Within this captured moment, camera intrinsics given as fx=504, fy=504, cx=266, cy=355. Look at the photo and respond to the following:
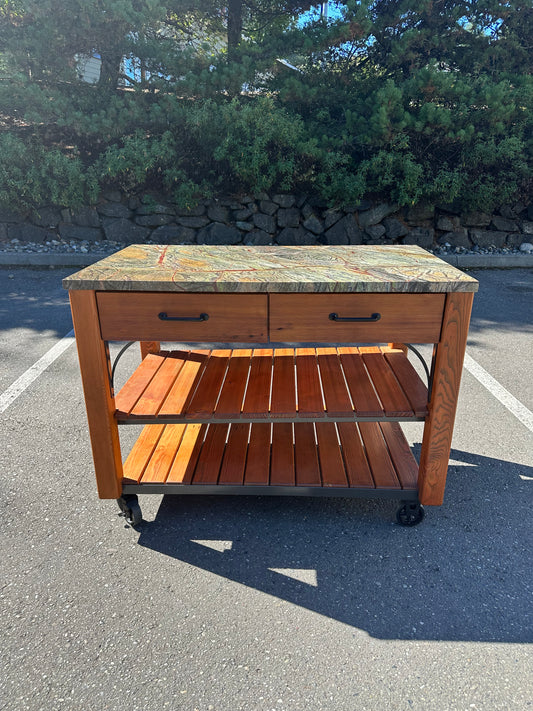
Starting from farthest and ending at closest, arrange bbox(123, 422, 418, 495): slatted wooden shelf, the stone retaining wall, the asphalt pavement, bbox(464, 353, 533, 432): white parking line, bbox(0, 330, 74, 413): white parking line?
1. the stone retaining wall
2. bbox(0, 330, 74, 413): white parking line
3. bbox(464, 353, 533, 432): white parking line
4. bbox(123, 422, 418, 495): slatted wooden shelf
5. the asphalt pavement

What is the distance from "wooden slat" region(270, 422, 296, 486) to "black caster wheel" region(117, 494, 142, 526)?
64 centimetres

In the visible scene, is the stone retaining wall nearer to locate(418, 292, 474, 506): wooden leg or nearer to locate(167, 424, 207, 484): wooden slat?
locate(167, 424, 207, 484): wooden slat

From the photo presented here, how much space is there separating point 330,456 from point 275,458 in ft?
0.89

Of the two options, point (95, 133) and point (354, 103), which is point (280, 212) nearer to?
point (354, 103)

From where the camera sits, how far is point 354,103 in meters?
8.20

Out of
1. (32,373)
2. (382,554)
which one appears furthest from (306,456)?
(32,373)

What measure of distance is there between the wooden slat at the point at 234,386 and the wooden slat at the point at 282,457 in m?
0.36

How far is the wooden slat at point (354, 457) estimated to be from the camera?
89.8 inches

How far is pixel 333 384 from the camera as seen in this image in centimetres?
242

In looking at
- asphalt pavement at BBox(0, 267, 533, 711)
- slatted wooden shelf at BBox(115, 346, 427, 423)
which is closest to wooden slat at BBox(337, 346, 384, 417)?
slatted wooden shelf at BBox(115, 346, 427, 423)

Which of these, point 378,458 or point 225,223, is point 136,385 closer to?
point 378,458

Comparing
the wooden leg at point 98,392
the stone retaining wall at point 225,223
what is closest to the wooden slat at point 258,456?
the wooden leg at point 98,392

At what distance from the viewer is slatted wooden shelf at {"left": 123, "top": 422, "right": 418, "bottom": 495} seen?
2.27 m

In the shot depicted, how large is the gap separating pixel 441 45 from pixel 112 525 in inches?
348
